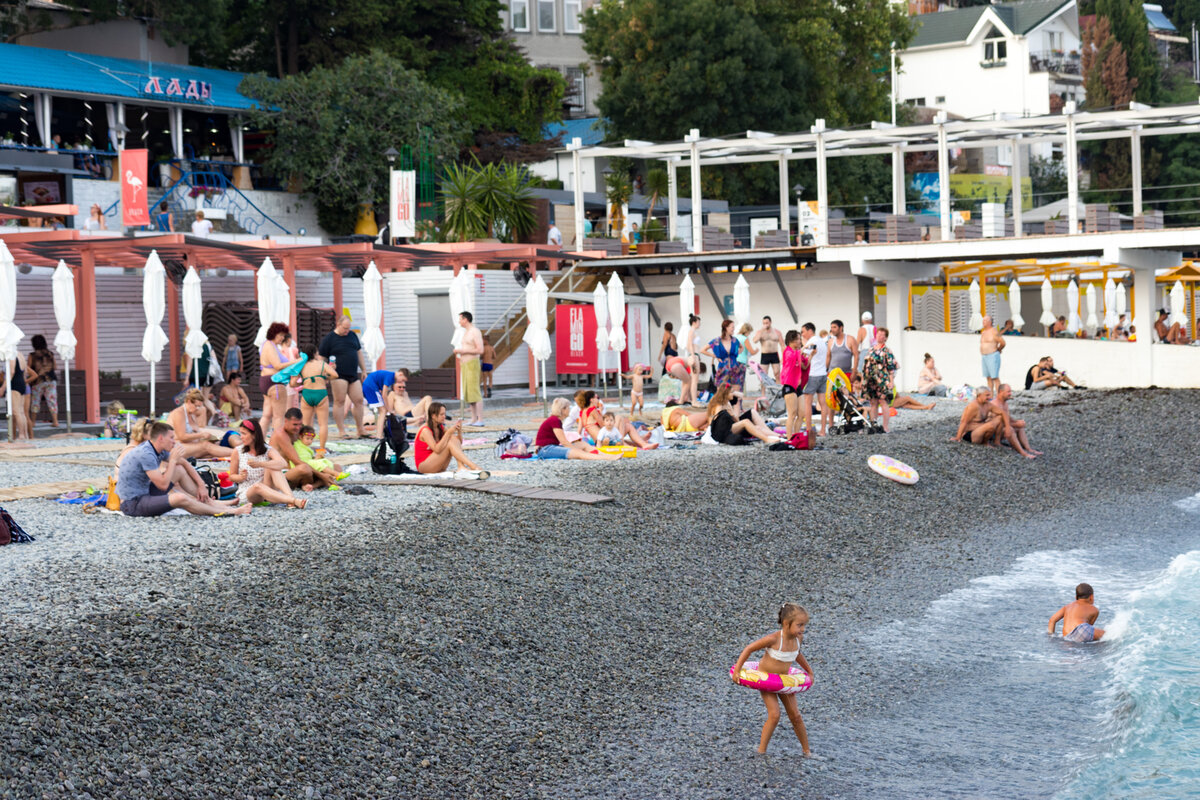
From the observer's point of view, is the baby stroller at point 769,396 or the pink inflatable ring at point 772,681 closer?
the pink inflatable ring at point 772,681

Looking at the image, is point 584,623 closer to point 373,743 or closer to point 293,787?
point 373,743

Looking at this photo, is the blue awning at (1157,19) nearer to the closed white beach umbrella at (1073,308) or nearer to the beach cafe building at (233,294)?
the closed white beach umbrella at (1073,308)

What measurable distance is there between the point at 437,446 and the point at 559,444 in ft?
8.40

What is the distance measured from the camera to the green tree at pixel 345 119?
34.5 meters

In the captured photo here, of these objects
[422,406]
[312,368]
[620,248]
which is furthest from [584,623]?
[620,248]

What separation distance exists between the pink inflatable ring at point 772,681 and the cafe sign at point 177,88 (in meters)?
29.3

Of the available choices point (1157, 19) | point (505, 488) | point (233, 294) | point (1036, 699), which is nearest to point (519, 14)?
point (233, 294)

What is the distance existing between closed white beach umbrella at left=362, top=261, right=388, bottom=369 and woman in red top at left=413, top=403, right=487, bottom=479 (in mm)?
5956

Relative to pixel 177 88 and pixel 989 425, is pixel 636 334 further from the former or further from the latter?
pixel 177 88

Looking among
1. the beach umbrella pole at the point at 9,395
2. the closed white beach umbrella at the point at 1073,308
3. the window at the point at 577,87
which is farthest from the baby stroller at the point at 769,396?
the window at the point at 577,87

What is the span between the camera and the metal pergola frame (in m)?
26.8

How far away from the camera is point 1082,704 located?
31.1 feet

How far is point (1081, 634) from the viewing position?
1089cm

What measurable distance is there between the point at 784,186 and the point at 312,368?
761 inches
